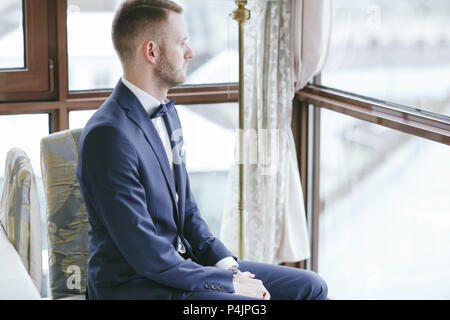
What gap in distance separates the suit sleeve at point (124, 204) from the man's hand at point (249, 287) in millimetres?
160

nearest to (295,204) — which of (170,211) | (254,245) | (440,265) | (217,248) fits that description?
(254,245)

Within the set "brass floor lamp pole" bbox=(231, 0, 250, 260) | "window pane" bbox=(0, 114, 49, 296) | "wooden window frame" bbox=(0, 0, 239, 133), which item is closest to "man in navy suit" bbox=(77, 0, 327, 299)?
"brass floor lamp pole" bbox=(231, 0, 250, 260)

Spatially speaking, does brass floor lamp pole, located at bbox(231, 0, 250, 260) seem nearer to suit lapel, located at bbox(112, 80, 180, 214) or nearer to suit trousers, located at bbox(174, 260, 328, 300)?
suit trousers, located at bbox(174, 260, 328, 300)

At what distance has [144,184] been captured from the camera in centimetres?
183

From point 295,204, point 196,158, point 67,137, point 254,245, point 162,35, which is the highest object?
point 162,35

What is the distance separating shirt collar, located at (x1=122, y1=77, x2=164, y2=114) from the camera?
1912 millimetres

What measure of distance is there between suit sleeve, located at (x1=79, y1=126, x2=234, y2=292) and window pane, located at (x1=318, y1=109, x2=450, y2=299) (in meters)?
1.17

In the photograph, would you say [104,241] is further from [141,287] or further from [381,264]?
[381,264]

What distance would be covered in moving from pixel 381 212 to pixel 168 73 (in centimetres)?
132

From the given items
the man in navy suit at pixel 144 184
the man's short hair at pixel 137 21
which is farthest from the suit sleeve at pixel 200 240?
the man's short hair at pixel 137 21

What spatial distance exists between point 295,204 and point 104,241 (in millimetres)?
1468

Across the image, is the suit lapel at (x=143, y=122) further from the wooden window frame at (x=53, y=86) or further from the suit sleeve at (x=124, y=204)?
the wooden window frame at (x=53, y=86)

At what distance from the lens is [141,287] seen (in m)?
1.81

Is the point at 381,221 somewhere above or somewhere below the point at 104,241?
below
